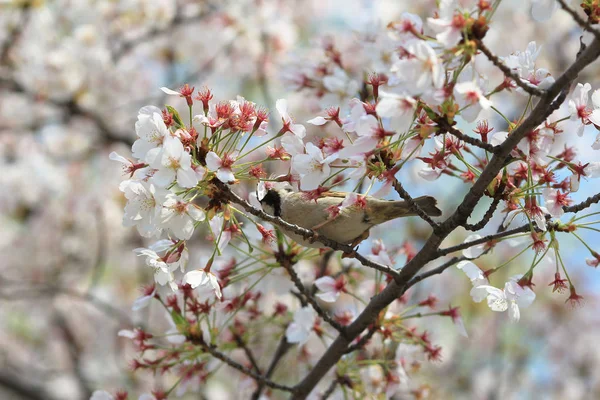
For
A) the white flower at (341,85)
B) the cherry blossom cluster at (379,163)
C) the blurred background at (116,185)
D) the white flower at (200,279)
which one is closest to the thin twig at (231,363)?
the cherry blossom cluster at (379,163)

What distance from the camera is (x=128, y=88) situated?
21.1 ft

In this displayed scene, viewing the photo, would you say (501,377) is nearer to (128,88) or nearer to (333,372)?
(333,372)

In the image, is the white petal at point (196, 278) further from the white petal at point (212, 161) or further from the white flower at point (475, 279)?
the white flower at point (475, 279)

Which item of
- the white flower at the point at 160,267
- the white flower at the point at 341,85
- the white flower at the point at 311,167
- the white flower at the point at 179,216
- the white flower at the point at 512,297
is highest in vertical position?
the white flower at the point at 341,85

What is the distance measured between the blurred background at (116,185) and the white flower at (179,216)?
9.54 ft

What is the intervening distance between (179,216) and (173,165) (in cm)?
18

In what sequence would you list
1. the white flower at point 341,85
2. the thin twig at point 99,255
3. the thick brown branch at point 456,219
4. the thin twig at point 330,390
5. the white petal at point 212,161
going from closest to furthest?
the thick brown branch at point 456,219, the white petal at point 212,161, the thin twig at point 330,390, the white flower at point 341,85, the thin twig at point 99,255

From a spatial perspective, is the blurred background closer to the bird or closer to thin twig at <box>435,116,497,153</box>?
the bird

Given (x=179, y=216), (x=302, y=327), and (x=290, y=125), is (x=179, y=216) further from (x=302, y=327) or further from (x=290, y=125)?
(x=302, y=327)

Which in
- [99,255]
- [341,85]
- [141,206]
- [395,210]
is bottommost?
[141,206]

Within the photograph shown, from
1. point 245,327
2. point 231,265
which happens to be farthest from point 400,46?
point 245,327

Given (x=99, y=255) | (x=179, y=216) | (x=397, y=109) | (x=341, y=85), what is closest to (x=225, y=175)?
(x=179, y=216)

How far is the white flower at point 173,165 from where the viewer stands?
1.60 metres

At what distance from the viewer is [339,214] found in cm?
213
